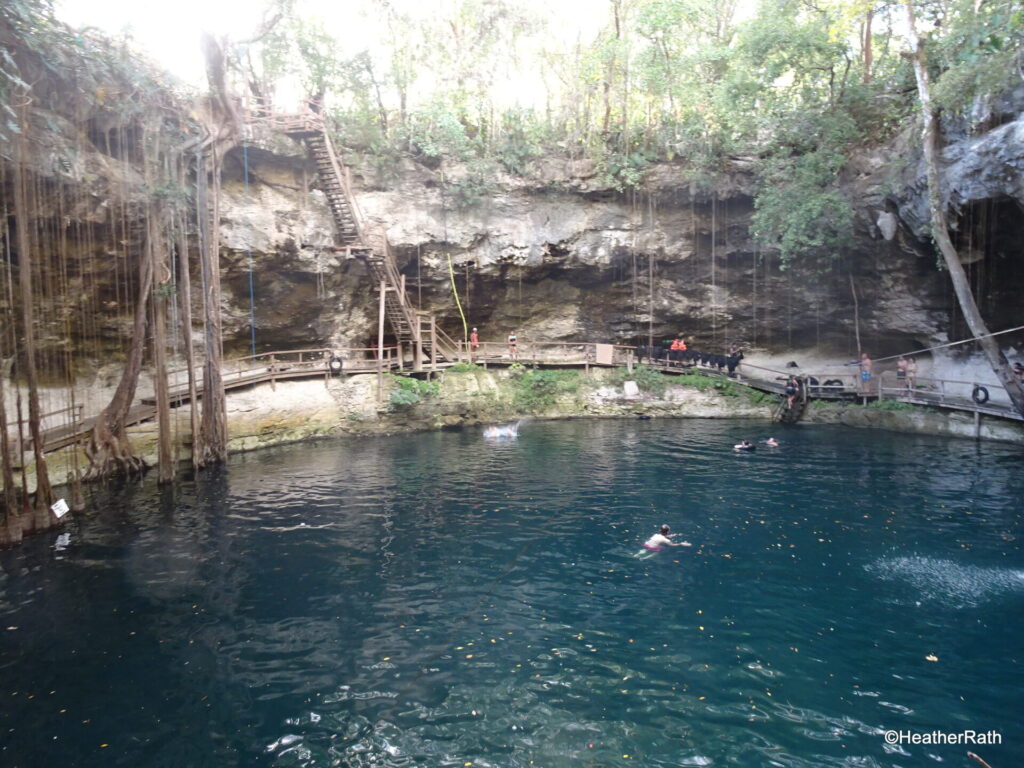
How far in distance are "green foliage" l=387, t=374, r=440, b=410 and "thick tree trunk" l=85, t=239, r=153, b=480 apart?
950 cm

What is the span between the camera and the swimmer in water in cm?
1054

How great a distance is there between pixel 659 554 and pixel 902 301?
68.3ft

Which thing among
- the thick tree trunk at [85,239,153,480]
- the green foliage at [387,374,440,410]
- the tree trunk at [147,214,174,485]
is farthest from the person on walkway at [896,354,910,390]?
the thick tree trunk at [85,239,153,480]

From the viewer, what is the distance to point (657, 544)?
34.9 feet

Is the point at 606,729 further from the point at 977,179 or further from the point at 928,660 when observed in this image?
the point at 977,179

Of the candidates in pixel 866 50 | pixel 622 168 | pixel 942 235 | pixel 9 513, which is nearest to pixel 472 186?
pixel 622 168

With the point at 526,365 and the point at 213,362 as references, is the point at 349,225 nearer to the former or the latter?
the point at 213,362

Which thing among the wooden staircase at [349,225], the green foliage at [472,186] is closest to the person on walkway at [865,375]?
the wooden staircase at [349,225]

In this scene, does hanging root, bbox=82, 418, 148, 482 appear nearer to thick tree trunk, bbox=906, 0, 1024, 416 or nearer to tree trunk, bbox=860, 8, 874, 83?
thick tree trunk, bbox=906, 0, 1024, 416

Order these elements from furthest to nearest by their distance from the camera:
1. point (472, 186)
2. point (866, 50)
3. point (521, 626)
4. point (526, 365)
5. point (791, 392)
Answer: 1. point (526, 365)
2. point (472, 186)
3. point (866, 50)
4. point (791, 392)
5. point (521, 626)

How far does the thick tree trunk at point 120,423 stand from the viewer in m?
15.4

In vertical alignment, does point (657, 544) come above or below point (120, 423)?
below

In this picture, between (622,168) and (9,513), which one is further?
(622,168)

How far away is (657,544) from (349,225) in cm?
1852
